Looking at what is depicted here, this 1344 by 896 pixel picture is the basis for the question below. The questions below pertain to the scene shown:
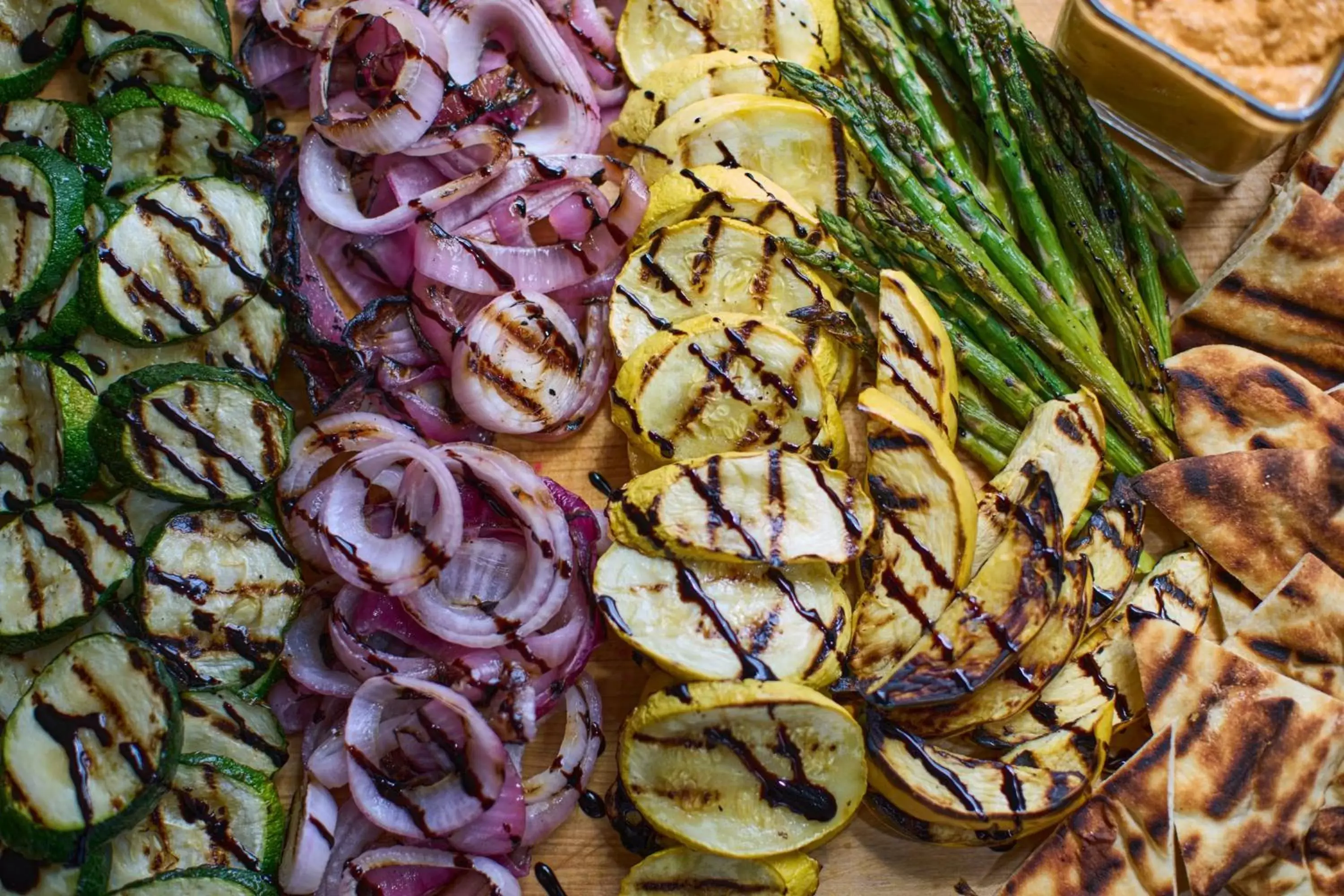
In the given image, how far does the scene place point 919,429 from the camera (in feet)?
12.3

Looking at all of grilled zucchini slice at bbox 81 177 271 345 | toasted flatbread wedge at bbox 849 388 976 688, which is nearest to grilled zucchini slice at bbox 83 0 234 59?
grilled zucchini slice at bbox 81 177 271 345

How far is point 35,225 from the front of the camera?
4.09m

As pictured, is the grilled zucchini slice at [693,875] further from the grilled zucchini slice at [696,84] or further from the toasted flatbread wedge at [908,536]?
the grilled zucchini slice at [696,84]

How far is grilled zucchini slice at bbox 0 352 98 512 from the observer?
3979 millimetres

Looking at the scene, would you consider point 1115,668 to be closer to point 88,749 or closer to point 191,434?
point 191,434

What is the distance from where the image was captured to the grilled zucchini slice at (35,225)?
4066 mm

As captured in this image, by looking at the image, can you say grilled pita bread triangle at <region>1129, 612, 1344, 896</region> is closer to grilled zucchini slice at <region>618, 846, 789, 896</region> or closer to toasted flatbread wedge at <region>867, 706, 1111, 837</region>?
toasted flatbread wedge at <region>867, 706, 1111, 837</region>

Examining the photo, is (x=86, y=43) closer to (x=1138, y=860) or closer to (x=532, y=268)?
(x=532, y=268)

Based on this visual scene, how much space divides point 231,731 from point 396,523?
881mm

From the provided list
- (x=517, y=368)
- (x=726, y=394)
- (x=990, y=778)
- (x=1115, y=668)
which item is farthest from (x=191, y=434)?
(x=1115, y=668)

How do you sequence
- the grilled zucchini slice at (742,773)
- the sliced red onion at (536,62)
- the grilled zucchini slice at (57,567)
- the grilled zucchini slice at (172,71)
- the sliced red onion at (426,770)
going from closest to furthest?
the grilled zucchini slice at (742,773) < the sliced red onion at (426,770) < the grilled zucchini slice at (57,567) < the grilled zucchini slice at (172,71) < the sliced red onion at (536,62)

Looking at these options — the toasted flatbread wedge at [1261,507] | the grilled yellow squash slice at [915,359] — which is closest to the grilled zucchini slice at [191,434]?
the grilled yellow squash slice at [915,359]

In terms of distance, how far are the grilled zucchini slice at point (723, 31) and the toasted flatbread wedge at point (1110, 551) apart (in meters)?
2.11

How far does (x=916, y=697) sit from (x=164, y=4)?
3914 millimetres
